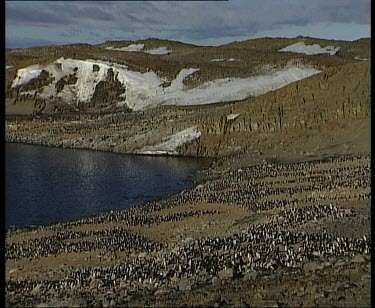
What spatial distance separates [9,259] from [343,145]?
18.1 meters

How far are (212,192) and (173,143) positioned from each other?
37.9 feet

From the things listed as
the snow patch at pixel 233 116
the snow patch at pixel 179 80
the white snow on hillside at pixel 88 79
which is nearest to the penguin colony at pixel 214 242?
the snow patch at pixel 233 116

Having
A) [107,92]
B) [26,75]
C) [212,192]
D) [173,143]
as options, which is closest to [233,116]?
[173,143]

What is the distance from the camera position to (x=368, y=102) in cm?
2966

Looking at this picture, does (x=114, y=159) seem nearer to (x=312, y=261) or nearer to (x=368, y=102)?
(x=368, y=102)

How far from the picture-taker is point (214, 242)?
12789mm

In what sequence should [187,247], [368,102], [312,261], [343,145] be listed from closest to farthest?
[312,261] → [187,247] → [343,145] → [368,102]

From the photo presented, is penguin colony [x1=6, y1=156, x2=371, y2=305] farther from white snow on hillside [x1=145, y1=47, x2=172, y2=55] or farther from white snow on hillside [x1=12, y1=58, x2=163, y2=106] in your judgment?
white snow on hillside [x1=145, y1=47, x2=172, y2=55]

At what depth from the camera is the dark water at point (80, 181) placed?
65.5 ft

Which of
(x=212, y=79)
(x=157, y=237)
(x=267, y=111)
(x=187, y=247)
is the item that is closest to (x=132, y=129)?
(x=267, y=111)

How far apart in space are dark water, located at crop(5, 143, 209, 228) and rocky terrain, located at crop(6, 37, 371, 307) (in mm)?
1343

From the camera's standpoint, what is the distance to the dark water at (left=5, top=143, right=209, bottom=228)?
786 inches

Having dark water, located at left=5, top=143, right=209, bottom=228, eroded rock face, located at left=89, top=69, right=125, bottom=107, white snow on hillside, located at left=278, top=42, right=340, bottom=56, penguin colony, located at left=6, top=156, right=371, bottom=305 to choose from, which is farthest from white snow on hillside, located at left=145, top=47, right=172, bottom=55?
penguin colony, located at left=6, top=156, right=371, bottom=305

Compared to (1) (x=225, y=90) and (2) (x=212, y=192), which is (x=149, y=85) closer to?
(1) (x=225, y=90)
